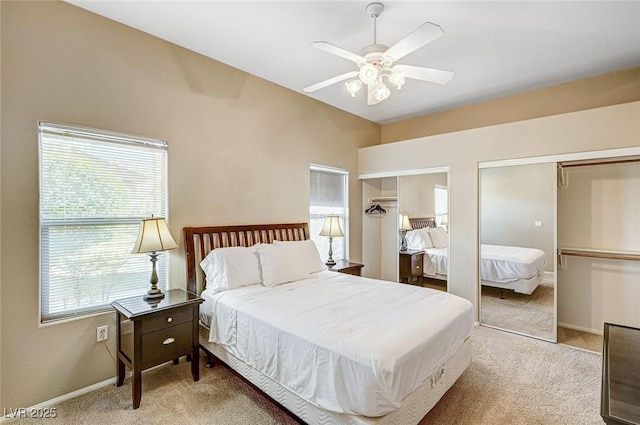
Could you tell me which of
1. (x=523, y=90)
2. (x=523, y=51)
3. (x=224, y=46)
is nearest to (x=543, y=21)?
(x=523, y=51)

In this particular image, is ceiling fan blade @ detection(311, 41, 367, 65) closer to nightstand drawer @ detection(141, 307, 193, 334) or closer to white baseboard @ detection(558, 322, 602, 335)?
nightstand drawer @ detection(141, 307, 193, 334)

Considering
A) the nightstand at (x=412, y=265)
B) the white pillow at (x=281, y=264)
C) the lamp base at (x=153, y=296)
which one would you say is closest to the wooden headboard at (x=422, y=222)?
the nightstand at (x=412, y=265)

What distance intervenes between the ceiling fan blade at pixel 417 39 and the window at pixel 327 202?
2.40 meters

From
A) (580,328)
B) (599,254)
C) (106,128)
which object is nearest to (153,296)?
(106,128)

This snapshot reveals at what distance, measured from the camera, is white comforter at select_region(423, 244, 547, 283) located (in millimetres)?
3574

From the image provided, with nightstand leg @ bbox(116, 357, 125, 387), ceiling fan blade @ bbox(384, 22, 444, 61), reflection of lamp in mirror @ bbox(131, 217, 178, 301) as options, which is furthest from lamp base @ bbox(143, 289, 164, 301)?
ceiling fan blade @ bbox(384, 22, 444, 61)

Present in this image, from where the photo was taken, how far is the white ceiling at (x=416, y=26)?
237 centimetres

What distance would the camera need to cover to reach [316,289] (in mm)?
2830

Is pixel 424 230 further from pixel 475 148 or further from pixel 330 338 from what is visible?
pixel 330 338

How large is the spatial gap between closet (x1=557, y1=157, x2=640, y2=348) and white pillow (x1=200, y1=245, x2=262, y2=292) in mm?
3545

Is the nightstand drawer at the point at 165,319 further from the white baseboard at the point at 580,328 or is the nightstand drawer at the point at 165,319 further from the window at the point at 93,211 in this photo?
the white baseboard at the point at 580,328

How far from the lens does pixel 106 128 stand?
2535mm

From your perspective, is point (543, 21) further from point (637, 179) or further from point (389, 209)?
point (389, 209)

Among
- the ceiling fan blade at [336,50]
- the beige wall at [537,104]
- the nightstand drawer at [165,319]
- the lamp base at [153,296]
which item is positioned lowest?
the nightstand drawer at [165,319]
